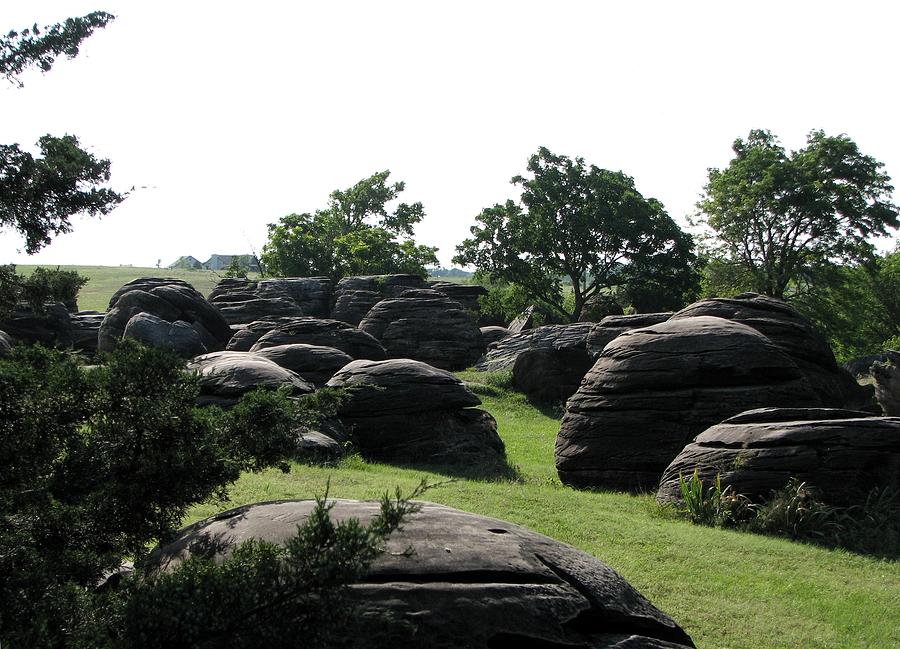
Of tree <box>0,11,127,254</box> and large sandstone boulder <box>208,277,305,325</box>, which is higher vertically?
tree <box>0,11,127,254</box>

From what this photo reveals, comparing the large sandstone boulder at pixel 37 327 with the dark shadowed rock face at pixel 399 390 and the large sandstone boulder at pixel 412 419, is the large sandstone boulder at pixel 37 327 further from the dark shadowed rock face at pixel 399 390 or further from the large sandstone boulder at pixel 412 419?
the large sandstone boulder at pixel 412 419

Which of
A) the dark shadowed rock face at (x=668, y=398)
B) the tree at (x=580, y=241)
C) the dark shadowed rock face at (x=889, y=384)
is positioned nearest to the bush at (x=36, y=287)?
the dark shadowed rock face at (x=668, y=398)

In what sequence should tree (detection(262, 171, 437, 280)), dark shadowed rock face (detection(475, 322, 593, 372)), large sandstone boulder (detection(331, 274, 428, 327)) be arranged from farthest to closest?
tree (detection(262, 171, 437, 280)), large sandstone boulder (detection(331, 274, 428, 327)), dark shadowed rock face (detection(475, 322, 593, 372))

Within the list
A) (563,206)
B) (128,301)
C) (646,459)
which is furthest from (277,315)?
(646,459)

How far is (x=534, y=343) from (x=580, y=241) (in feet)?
61.5

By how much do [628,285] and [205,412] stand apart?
43.3 metres

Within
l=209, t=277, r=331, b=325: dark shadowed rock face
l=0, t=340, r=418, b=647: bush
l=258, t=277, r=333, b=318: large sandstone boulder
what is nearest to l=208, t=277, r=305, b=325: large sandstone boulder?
l=209, t=277, r=331, b=325: dark shadowed rock face

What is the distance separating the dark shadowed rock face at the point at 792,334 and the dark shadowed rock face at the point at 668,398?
2.25 m

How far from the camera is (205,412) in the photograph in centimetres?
542

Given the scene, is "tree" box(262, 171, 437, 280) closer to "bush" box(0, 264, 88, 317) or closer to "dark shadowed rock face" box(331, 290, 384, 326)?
"dark shadowed rock face" box(331, 290, 384, 326)

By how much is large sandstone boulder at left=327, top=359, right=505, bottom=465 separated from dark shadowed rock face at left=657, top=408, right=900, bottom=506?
18.0ft

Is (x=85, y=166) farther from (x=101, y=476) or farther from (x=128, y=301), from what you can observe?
(x=128, y=301)

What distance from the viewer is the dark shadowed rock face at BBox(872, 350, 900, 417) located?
20203 millimetres

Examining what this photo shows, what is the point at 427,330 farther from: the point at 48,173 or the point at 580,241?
the point at 48,173
